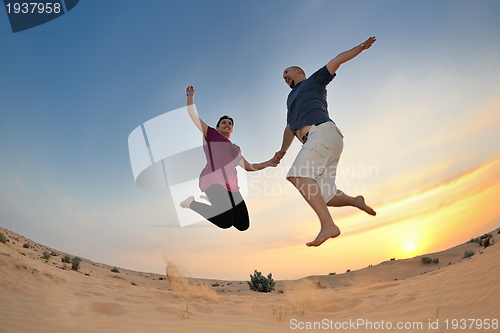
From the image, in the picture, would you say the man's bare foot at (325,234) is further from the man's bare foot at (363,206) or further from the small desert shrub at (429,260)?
the small desert shrub at (429,260)

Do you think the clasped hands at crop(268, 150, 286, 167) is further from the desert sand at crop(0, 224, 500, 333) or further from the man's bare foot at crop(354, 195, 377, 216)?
the desert sand at crop(0, 224, 500, 333)

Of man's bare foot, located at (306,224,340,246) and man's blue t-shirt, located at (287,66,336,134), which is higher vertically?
man's blue t-shirt, located at (287,66,336,134)

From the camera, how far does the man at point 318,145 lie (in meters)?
2.76

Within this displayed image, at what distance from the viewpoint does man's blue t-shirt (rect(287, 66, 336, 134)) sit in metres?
2.96

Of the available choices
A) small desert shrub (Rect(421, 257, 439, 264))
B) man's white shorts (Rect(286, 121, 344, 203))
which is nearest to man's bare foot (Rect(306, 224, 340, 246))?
man's white shorts (Rect(286, 121, 344, 203))

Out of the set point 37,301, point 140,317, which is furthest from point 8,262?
point 140,317

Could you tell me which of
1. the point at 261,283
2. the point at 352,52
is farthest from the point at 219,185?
the point at 261,283

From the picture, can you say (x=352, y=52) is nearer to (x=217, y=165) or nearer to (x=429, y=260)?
(x=217, y=165)

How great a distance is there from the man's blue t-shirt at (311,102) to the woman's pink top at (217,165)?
126 cm

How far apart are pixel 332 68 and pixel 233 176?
1.97 m

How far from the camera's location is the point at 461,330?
344 cm

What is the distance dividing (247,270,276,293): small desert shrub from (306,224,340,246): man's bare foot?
12.6 m

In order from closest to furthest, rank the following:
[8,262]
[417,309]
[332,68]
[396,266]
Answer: [332,68] < [417,309] < [8,262] < [396,266]

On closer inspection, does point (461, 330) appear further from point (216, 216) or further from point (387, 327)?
point (216, 216)
